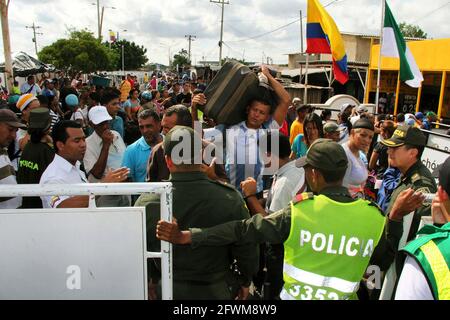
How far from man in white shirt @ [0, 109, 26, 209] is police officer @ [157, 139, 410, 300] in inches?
69.4

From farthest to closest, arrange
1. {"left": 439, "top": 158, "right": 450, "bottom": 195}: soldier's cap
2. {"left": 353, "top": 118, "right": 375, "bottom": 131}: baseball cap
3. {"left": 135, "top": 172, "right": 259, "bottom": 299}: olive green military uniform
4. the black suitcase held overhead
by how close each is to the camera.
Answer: {"left": 353, "top": 118, "right": 375, "bottom": 131}: baseball cap
the black suitcase held overhead
{"left": 135, "top": 172, "right": 259, "bottom": 299}: olive green military uniform
{"left": 439, "top": 158, "right": 450, "bottom": 195}: soldier's cap

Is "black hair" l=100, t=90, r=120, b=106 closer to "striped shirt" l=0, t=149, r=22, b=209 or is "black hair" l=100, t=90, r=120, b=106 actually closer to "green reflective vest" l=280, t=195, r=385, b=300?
"striped shirt" l=0, t=149, r=22, b=209

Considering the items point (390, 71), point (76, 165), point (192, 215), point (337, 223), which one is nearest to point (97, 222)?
point (192, 215)

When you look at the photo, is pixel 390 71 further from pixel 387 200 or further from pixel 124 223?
pixel 124 223

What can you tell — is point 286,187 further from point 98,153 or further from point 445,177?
point 98,153

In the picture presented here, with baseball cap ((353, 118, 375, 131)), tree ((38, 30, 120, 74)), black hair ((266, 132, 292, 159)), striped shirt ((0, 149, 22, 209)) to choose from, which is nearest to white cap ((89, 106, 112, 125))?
striped shirt ((0, 149, 22, 209))

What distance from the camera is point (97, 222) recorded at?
1908mm

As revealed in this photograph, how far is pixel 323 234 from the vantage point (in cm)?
191

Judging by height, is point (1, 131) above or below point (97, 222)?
above

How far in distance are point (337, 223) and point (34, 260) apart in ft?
4.83

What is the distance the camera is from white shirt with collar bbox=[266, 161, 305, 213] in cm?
300

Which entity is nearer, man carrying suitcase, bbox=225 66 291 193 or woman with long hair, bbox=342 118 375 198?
man carrying suitcase, bbox=225 66 291 193

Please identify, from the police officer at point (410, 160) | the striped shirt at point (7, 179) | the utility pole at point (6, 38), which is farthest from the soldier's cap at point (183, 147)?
the utility pole at point (6, 38)

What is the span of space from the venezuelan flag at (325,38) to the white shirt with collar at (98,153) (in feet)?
18.4
